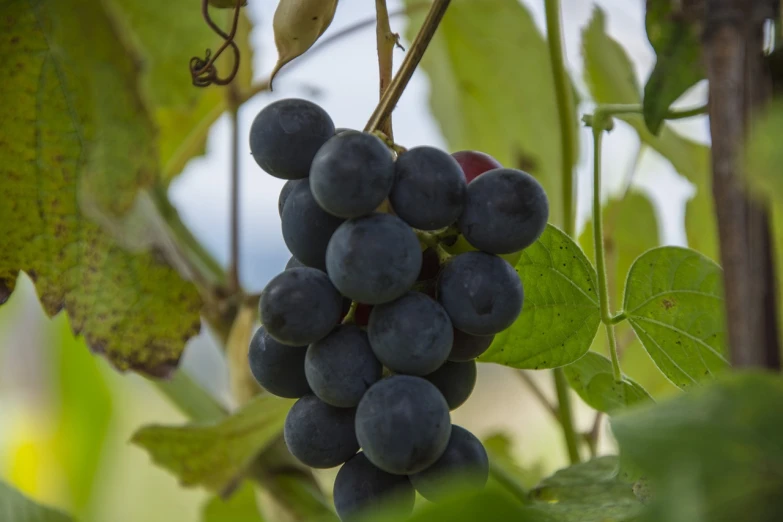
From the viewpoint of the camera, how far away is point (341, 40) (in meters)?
0.88

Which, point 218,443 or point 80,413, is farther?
point 80,413

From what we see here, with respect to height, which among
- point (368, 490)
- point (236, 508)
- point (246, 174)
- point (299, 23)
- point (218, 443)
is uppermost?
point (299, 23)

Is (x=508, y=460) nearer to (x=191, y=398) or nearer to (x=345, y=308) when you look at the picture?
(x=191, y=398)

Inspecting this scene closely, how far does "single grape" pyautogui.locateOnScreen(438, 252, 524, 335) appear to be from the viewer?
0.36m

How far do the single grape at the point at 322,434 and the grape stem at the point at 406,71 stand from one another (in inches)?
5.3

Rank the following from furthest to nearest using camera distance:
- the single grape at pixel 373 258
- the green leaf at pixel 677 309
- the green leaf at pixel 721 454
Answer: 1. the green leaf at pixel 677 309
2. the single grape at pixel 373 258
3. the green leaf at pixel 721 454

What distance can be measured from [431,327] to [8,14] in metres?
0.47

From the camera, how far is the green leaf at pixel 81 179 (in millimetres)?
622

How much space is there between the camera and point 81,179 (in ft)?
2.10

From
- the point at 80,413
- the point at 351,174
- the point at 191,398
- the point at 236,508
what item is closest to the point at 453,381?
the point at 351,174

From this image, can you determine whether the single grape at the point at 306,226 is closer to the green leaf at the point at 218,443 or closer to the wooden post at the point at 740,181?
the wooden post at the point at 740,181

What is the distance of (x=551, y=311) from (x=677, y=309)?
74mm

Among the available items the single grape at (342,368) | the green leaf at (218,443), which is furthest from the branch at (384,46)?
the green leaf at (218,443)

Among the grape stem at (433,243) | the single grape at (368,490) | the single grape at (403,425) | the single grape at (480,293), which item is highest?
the grape stem at (433,243)
